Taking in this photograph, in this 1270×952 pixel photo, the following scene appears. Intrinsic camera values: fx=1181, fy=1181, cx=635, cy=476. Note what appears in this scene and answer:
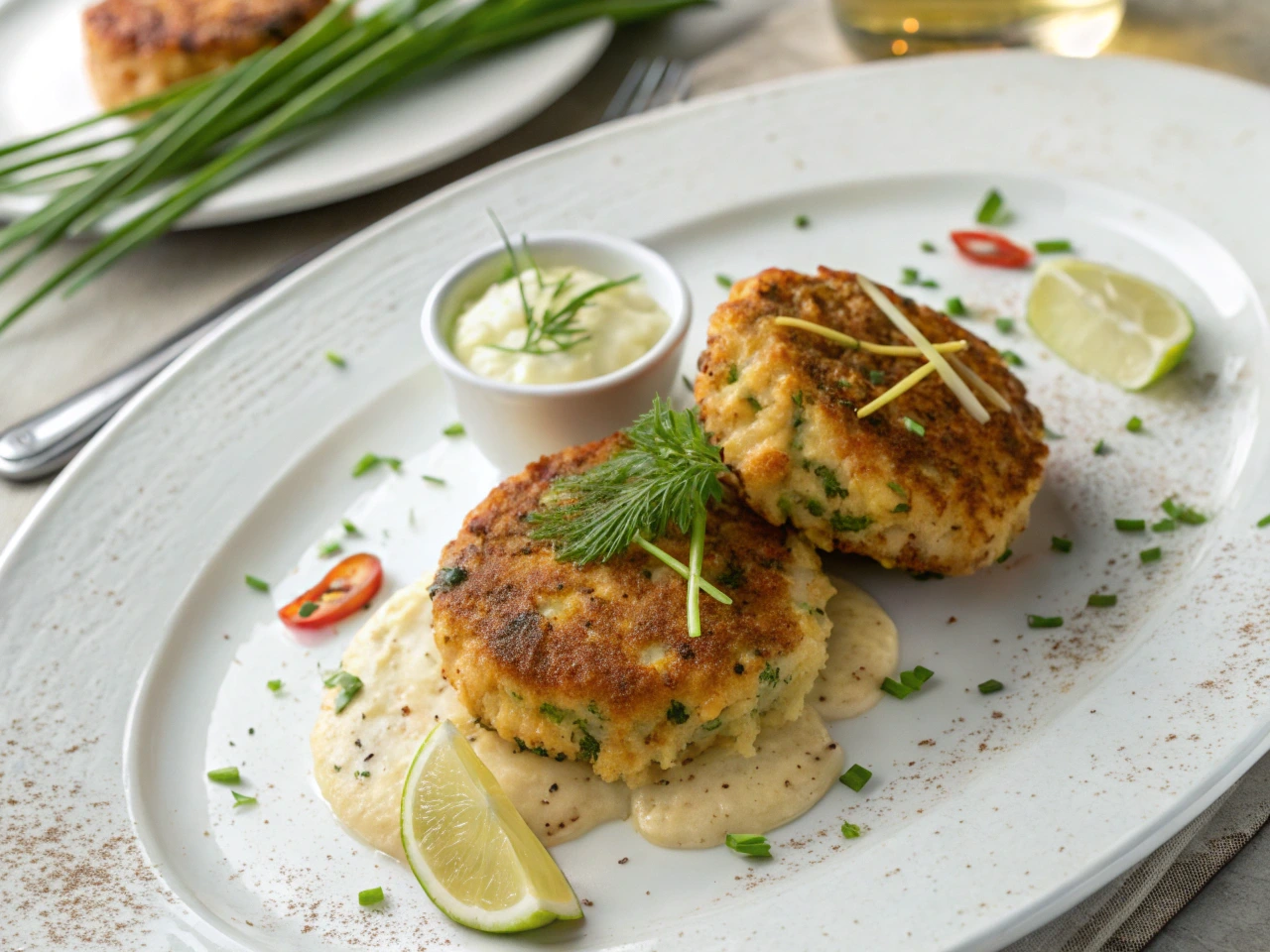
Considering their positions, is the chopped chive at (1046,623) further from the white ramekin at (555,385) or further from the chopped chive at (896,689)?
the white ramekin at (555,385)

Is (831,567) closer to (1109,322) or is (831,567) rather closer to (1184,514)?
(1184,514)

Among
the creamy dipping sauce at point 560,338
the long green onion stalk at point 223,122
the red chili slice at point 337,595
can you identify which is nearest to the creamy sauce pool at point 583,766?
the red chili slice at point 337,595

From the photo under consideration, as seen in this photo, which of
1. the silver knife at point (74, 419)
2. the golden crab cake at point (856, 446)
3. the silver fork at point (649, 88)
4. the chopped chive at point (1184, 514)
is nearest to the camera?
the golden crab cake at point (856, 446)

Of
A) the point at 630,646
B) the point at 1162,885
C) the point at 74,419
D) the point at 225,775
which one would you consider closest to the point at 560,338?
the point at 630,646

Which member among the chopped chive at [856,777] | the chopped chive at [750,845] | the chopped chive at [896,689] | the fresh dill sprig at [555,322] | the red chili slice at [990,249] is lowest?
the chopped chive at [896,689]

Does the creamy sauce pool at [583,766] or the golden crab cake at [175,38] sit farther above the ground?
the golden crab cake at [175,38]

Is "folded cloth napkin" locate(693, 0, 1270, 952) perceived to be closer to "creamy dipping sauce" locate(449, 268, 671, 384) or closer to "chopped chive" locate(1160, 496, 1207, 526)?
"chopped chive" locate(1160, 496, 1207, 526)
